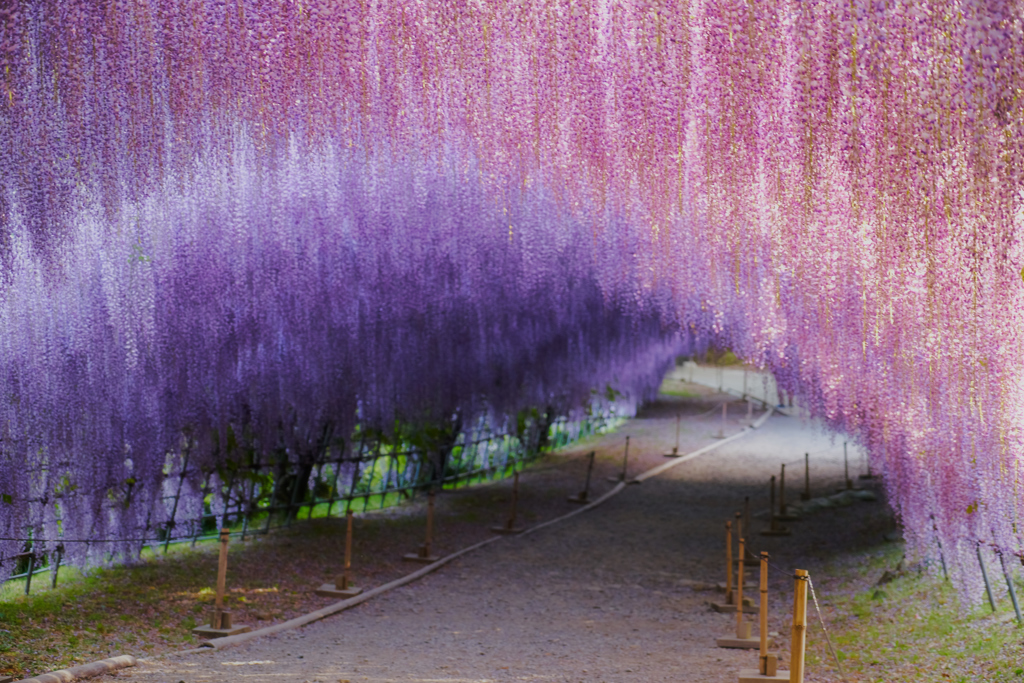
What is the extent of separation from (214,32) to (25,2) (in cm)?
88

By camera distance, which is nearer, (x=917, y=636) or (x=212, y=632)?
(x=917, y=636)

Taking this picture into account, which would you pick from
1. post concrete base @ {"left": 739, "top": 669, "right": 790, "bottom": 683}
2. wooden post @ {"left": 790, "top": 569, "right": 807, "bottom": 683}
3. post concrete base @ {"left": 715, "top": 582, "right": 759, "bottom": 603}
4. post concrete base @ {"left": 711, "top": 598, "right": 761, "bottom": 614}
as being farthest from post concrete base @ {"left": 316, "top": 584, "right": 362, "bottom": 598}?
wooden post @ {"left": 790, "top": 569, "right": 807, "bottom": 683}

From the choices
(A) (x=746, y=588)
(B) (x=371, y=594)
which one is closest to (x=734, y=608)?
(A) (x=746, y=588)

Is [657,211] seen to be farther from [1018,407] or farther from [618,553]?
[618,553]

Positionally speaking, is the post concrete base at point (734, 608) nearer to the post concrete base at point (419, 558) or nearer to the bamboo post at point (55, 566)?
the post concrete base at point (419, 558)

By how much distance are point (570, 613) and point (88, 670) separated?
13.6ft

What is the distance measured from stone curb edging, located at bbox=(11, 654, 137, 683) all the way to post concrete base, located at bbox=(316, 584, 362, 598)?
2540 millimetres

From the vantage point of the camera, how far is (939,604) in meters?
7.05

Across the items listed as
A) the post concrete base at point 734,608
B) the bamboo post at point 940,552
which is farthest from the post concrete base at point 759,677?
the post concrete base at point 734,608

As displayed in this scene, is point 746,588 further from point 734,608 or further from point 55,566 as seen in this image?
point 55,566

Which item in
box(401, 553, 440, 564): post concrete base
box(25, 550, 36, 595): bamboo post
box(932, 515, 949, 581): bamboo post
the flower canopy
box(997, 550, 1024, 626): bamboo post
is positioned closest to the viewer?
the flower canopy

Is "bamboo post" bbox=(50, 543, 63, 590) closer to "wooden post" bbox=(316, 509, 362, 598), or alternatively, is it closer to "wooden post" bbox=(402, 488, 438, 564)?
"wooden post" bbox=(316, 509, 362, 598)

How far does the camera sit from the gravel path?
5.86m

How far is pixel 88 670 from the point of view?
207 inches
